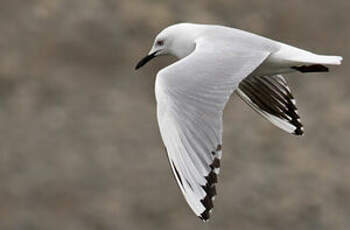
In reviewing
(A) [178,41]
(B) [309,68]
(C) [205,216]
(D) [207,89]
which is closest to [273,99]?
(B) [309,68]

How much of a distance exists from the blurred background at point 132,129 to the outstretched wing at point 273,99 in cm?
296

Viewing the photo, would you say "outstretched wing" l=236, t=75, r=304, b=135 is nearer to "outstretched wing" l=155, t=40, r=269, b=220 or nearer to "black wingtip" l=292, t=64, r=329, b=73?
"black wingtip" l=292, t=64, r=329, b=73

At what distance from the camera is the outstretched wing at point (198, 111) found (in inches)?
174

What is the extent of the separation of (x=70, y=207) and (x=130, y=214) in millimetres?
451

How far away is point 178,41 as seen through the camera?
5.47m

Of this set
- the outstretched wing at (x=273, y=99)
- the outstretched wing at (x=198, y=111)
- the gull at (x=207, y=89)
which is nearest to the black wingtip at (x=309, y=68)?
the gull at (x=207, y=89)

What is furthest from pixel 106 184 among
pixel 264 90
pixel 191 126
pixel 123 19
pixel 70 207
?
pixel 191 126

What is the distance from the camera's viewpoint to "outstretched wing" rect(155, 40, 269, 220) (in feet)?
14.5

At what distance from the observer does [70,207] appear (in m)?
8.88

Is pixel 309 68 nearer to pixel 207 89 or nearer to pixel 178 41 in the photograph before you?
pixel 178 41

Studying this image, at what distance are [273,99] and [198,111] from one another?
1.26m

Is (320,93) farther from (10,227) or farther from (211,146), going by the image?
(211,146)

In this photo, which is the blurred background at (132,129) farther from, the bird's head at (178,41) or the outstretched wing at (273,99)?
the bird's head at (178,41)

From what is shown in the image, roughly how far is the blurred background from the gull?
3.05 m
